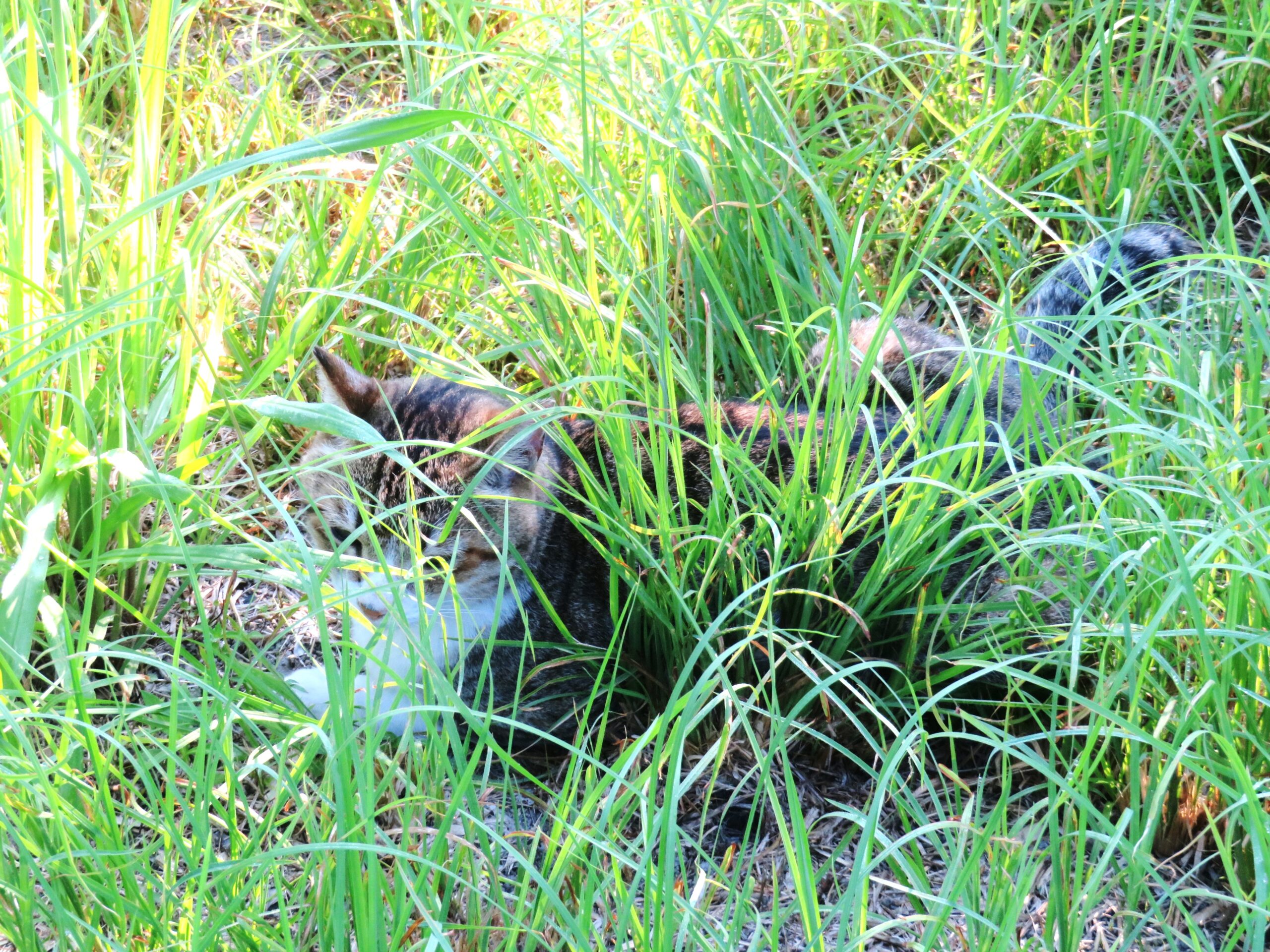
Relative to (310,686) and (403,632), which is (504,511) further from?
(310,686)

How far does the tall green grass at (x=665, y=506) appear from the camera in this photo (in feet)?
4.54

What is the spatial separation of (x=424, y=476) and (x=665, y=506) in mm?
426

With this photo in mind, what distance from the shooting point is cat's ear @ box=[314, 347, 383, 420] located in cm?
192

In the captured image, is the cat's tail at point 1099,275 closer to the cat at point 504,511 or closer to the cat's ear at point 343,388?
the cat at point 504,511

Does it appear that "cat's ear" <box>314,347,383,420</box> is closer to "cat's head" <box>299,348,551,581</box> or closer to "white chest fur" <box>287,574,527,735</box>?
"cat's head" <box>299,348,551,581</box>

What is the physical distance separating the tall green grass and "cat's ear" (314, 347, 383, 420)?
11cm

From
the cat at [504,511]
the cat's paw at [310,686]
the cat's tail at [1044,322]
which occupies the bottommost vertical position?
the cat's paw at [310,686]

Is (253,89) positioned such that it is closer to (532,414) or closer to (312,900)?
(532,414)

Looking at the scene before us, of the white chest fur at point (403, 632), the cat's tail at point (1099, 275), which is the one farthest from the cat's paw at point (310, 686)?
the cat's tail at point (1099, 275)

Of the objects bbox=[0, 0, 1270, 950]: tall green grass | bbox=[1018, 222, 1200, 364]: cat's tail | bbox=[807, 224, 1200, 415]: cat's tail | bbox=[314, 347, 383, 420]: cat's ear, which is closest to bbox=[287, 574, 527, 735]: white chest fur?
bbox=[0, 0, 1270, 950]: tall green grass

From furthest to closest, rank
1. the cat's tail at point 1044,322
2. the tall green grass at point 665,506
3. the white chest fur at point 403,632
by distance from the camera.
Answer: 1. the cat's tail at point 1044,322
2. the white chest fur at point 403,632
3. the tall green grass at point 665,506

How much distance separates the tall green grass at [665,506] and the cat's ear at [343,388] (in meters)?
0.11

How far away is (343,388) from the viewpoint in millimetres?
1931

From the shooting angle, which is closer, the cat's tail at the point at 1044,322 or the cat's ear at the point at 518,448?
the cat's ear at the point at 518,448
